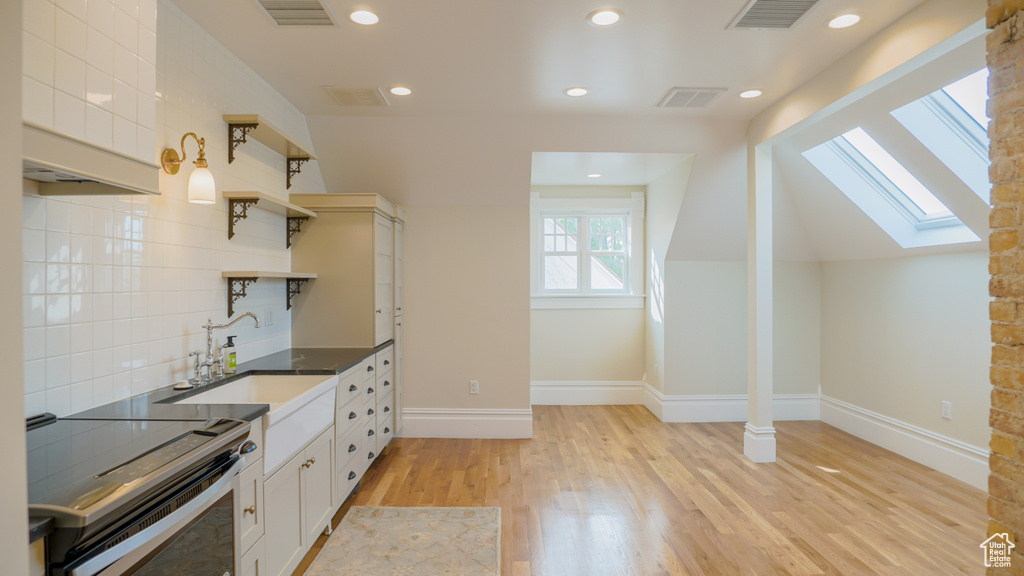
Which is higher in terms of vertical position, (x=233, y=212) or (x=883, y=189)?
(x=883, y=189)

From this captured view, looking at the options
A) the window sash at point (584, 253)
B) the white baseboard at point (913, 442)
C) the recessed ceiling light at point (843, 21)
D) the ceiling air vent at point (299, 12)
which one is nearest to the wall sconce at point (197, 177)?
the ceiling air vent at point (299, 12)

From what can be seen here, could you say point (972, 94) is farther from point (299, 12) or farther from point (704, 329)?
point (299, 12)

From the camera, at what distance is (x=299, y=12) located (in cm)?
240

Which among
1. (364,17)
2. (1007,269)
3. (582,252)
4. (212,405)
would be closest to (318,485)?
(212,405)

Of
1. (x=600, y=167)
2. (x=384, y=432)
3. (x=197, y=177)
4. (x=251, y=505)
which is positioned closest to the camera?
(x=251, y=505)

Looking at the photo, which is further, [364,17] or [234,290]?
[234,290]

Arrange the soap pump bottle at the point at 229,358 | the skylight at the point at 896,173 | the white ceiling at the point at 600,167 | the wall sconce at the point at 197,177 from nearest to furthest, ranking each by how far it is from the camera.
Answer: the wall sconce at the point at 197,177 → the soap pump bottle at the point at 229,358 → the skylight at the point at 896,173 → the white ceiling at the point at 600,167

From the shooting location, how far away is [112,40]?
1479 mm

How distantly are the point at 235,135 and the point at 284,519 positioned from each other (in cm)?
209

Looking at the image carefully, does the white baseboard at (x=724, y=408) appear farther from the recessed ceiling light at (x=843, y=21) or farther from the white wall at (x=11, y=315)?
the white wall at (x=11, y=315)

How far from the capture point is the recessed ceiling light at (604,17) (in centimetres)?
241

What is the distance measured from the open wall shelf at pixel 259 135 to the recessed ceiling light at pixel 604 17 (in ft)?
6.04

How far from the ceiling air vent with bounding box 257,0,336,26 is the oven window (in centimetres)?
212

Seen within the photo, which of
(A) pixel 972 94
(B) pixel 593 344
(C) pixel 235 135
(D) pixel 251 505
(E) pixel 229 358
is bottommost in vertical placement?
(D) pixel 251 505
